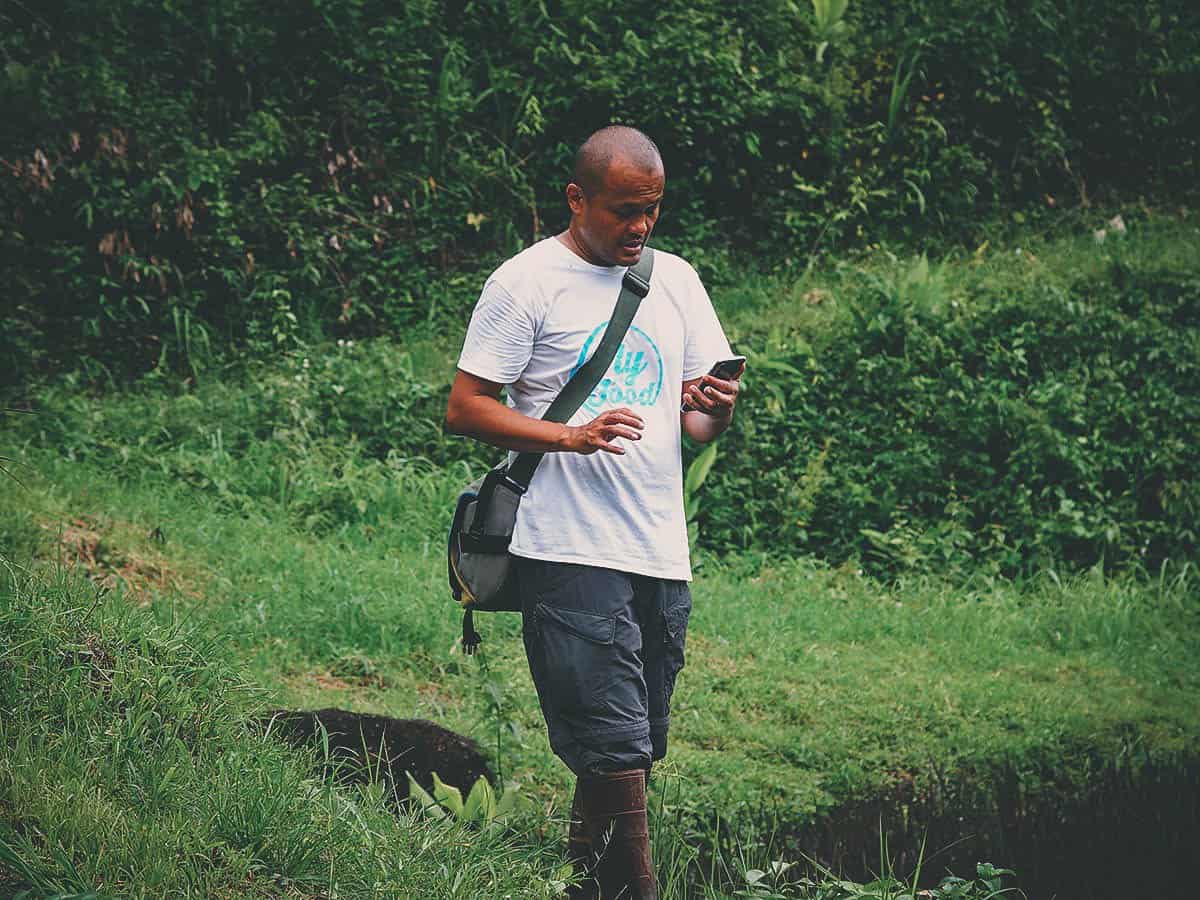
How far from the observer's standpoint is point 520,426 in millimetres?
2994

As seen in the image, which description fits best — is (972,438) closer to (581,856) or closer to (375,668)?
(375,668)

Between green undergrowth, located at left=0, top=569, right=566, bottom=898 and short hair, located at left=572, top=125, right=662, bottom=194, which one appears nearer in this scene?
green undergrowth, located at left=0, top=569, right=566, bottom=898

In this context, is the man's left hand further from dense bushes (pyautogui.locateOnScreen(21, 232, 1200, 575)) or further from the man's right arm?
dense bushes (pyautogui.locateOnScreen(21, 232, 1200, 575))

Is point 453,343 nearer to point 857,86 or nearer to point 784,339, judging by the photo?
point 784,339

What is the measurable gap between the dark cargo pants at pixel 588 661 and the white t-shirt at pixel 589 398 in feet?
0.19

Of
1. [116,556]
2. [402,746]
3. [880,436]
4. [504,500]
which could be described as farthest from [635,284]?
[880,436]

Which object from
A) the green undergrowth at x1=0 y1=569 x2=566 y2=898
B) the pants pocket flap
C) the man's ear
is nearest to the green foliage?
the green undergrowth at x1=0 y1=569 x2=566 y2=898

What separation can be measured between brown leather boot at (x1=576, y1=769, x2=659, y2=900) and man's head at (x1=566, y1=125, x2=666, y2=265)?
1.20 m

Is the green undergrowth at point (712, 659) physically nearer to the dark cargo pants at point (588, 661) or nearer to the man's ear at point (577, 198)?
the dark cargo pants at point (588, 661)

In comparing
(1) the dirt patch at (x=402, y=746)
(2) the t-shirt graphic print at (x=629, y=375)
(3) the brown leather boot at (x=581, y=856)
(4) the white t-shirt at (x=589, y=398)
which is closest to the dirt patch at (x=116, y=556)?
(1) the dirt patch at (x=402, y=746)

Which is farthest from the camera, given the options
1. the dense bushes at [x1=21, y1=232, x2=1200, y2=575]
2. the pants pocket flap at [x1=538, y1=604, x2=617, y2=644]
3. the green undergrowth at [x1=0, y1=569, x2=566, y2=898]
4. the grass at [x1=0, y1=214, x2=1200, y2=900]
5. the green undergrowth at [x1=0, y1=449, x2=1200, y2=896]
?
the dense bushes at [x1=21, y1=232, x2=1200, y2=575]

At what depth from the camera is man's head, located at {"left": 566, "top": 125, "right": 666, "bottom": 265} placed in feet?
10.00

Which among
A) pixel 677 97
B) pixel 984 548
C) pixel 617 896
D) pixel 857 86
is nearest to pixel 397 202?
pixel 677 97

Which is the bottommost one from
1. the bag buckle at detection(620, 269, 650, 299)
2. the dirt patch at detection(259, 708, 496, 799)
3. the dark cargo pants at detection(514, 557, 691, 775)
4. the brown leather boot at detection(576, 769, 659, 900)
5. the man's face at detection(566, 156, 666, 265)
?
the dirt patch at detection(259, 708, 496, 799)
